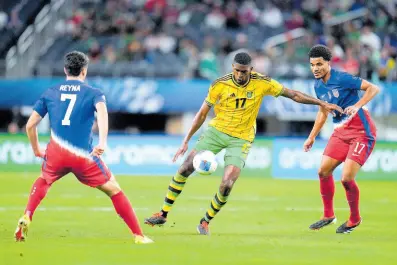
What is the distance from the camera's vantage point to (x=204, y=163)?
40.9ft

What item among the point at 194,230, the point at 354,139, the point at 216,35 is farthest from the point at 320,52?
the point at 216,35

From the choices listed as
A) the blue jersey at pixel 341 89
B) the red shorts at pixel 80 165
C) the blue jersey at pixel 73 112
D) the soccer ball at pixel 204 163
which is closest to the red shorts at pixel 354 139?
the blue jersey at pixel 341 89

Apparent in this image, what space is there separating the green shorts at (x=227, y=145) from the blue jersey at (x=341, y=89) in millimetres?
1309

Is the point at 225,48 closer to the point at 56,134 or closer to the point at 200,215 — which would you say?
the point at 200,215

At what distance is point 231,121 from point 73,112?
2.63 meters

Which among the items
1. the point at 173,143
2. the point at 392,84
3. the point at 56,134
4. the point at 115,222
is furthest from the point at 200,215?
the point at 392,84

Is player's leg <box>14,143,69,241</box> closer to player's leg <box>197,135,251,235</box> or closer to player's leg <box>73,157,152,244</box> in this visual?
player's leg <box>73,157,152,244</box>

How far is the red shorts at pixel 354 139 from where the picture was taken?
1323 cm

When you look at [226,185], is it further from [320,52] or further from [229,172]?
[320,52]

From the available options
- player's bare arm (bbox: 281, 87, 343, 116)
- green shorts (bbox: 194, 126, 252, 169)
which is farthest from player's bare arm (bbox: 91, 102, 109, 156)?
player's bare arm (bbox: 281, 87, 343, 116)

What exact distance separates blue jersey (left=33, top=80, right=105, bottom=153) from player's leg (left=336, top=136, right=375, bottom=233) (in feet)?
12.5

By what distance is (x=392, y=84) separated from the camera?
27344 mm

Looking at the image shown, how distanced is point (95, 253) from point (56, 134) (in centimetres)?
154

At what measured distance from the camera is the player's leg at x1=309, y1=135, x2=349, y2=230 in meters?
13.4
